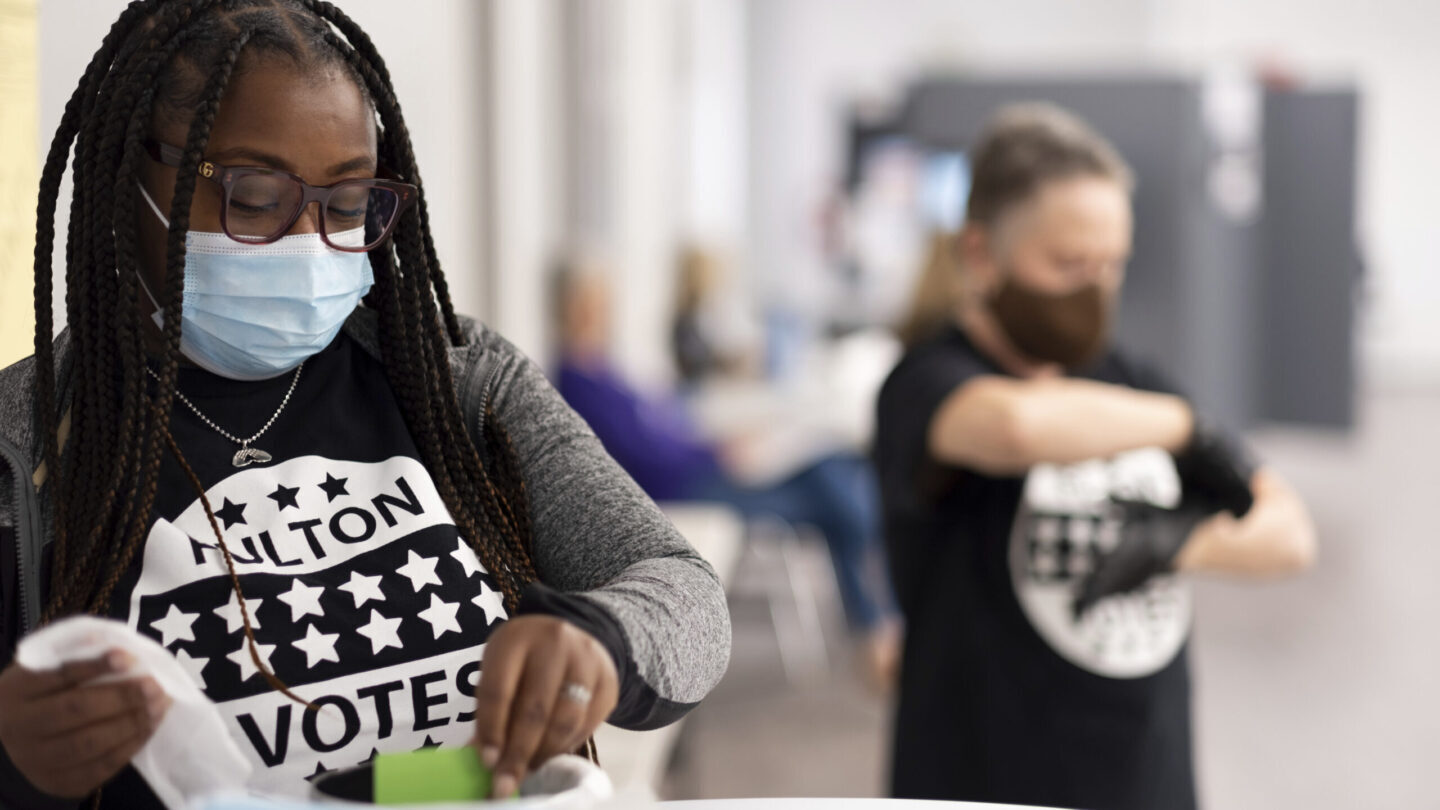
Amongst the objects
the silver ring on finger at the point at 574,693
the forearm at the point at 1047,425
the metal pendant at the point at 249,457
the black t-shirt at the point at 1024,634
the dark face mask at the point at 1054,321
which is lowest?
the black t-shirt at the point at 1024,634

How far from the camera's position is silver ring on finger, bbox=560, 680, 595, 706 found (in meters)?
0.75

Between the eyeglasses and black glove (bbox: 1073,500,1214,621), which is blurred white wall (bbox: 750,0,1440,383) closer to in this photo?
black glove (bbox: 1073,500,1214,621)

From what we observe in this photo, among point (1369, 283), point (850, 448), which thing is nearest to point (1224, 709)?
point (850, 448)

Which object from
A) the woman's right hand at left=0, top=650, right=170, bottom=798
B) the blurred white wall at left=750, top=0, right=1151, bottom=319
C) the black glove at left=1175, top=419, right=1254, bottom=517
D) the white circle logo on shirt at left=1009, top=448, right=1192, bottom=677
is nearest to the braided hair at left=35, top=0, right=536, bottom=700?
the woman's right hand at left=0, top=650, right=170, bottom=798

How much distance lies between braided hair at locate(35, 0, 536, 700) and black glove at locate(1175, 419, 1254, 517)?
0.88m

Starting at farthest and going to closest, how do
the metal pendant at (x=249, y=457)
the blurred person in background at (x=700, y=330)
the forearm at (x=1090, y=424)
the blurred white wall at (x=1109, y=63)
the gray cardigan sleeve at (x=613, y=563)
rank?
1. the blurred white wall at (x=1109, y=63)
2. the blurred person in background at (x=700, y=330)
3. the forearm at (x=1090, y=424)
4. the metal pendant at (x=249, y=457)
5. the gray cardigan sleeve at (x=613, y=563)

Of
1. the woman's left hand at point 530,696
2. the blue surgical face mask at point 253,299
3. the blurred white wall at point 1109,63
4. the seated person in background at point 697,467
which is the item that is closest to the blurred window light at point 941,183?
the seated person in background at point 697,467

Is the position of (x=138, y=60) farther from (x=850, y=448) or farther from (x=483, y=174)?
(x=850, y=448)

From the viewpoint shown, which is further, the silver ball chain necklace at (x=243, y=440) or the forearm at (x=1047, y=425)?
the forearm at (x=1047, y=425)

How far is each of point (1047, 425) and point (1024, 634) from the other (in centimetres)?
28

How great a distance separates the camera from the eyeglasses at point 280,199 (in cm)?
91

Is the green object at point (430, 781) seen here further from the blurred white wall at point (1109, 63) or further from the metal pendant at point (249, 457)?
the blurred white wall at point (1109, 63)

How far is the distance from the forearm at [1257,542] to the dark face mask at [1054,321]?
26cm

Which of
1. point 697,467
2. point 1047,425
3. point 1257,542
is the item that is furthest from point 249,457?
point 697,467
